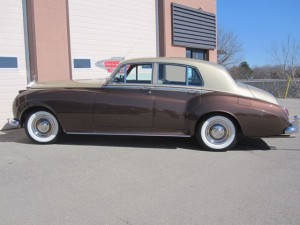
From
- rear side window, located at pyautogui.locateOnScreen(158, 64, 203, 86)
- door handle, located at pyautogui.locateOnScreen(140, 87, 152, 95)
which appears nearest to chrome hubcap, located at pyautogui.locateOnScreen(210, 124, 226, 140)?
rear side window, located at pyautogui.locateOnScreen(158, 64, 203, 86)

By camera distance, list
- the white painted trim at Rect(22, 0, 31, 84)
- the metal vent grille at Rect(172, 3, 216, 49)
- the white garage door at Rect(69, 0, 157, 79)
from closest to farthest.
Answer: the white painted trim at Rect(22, 0, 31, 84)
the white garage door at Rect(69, 0, 157, 79)
the metal vent grille at Rect(172, 3, 216, 49)

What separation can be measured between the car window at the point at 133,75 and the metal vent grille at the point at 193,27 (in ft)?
24.0

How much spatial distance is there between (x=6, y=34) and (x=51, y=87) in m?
2.80

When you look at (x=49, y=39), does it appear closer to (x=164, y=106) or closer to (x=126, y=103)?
(x=126, y=103)

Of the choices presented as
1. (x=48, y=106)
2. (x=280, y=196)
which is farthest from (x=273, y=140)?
(x=48, y=106)

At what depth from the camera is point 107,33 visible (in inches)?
464

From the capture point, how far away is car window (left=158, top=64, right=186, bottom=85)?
271 inches

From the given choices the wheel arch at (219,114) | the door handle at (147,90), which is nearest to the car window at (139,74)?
the door handle at (147,90)

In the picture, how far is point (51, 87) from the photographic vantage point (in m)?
7.26

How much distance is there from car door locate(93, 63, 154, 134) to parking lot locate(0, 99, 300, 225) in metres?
0.42

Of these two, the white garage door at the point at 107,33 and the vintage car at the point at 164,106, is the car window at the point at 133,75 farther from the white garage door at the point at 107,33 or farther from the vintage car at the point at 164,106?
the white garage door at the point at 107,33

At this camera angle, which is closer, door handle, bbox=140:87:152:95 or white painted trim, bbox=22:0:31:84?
door handle, bbox=140:87:152:95

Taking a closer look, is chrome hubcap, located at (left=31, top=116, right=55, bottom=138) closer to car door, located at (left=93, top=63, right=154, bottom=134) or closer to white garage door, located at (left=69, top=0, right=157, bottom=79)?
car door, located at (left=93, top=63, right=154, bottom=134)

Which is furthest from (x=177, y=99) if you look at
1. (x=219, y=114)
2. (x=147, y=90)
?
(x=219, y=114)
